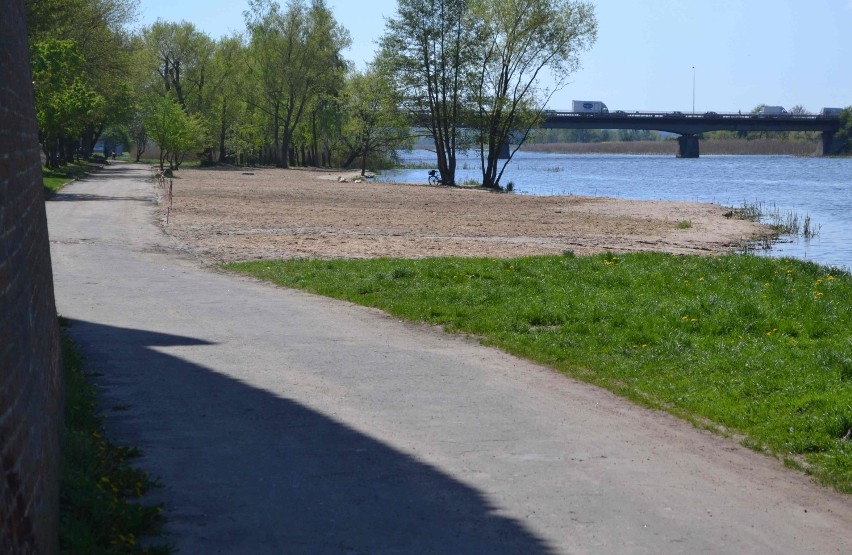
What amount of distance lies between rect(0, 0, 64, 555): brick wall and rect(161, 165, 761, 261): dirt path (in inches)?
620

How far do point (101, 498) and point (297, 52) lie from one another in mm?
89231

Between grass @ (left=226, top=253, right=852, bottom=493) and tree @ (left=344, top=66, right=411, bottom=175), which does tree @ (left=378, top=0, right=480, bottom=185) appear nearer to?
tree @ (left=344, top=66, right=411, bottom=175)

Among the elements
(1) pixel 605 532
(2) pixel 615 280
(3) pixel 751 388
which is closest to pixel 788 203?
(2) pixel 615 280

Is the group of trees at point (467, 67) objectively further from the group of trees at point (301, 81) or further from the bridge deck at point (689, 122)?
the bridge deck at point (689, 122)

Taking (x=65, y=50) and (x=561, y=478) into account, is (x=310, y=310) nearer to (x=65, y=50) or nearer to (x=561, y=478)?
(x=561, y=478)

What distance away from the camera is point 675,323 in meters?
12.1

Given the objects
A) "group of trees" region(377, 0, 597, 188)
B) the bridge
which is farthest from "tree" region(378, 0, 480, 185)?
the bridge

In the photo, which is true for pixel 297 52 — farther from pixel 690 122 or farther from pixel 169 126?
pixel 690 122

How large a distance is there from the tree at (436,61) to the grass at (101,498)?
58779mm

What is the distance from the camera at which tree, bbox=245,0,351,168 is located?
92125 mm

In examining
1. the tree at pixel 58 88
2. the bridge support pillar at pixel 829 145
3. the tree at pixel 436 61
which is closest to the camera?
the tree at pixel 58 88

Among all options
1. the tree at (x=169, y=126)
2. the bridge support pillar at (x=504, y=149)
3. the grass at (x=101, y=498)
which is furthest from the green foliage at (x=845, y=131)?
the grass at (x=101, y=498)

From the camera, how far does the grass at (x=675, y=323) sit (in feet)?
27.8

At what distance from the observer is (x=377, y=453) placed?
7.47 m
